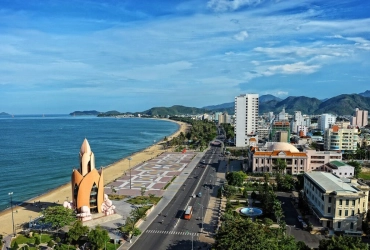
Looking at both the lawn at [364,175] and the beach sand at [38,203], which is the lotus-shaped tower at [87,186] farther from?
the lawn at [364,175]

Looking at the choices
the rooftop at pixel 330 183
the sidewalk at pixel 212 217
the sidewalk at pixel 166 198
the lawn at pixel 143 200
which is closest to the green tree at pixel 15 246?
the sidewalk at pixel 166 198

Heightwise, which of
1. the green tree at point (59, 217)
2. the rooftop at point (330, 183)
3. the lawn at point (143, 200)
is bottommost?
the lawn at point (143, 200)

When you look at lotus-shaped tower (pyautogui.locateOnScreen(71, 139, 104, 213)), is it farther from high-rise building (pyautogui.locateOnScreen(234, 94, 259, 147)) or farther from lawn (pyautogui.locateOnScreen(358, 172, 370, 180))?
high-rise building (pyautogui.locateOnScreen(234, 94, 259, 147))

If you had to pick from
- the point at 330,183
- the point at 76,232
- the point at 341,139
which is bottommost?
the point at 76,232

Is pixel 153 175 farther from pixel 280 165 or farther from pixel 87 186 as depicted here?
pixel 87 186

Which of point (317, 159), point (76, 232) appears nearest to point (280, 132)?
point (317, 159)

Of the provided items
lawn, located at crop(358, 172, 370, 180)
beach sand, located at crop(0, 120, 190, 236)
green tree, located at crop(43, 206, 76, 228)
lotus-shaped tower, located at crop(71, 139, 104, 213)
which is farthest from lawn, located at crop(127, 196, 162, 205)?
lawn, located at crop(358, 172, 370, 180)

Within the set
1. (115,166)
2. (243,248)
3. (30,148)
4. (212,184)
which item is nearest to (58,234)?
(243,248)
